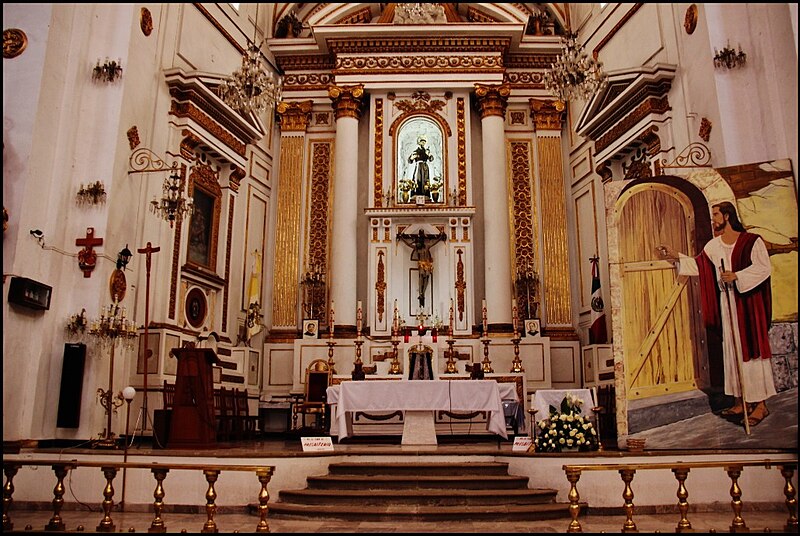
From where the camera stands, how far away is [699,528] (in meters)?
5.74

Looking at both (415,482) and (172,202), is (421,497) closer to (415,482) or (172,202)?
(415,482)

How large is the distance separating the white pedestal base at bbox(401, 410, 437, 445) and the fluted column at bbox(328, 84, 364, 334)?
5.32 metres

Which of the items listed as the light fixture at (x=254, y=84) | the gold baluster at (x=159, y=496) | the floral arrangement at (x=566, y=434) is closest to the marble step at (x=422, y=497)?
the floral arrangement at (x=566, y=434)

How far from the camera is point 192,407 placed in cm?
816

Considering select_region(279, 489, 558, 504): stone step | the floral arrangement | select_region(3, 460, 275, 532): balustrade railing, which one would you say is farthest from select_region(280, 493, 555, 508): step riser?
select_region(3, 460, 275, 532): balustrade railing

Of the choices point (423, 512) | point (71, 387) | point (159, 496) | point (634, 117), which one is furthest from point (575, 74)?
point (71, 387)

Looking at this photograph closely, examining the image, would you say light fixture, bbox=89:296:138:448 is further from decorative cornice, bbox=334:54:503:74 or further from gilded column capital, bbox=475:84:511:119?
gilded column capital, bbox=475:84:511:119

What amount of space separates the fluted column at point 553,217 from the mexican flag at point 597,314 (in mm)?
937

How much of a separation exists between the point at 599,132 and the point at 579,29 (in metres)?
3.18

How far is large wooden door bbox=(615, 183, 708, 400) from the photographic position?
24.8 ft

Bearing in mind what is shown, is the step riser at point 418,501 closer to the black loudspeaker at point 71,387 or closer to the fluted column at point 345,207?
the black loudspeaker at point 71,387

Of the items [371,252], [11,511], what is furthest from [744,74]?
[11,511]

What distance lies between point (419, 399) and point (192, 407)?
272cm

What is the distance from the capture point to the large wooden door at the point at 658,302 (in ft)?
24.8
